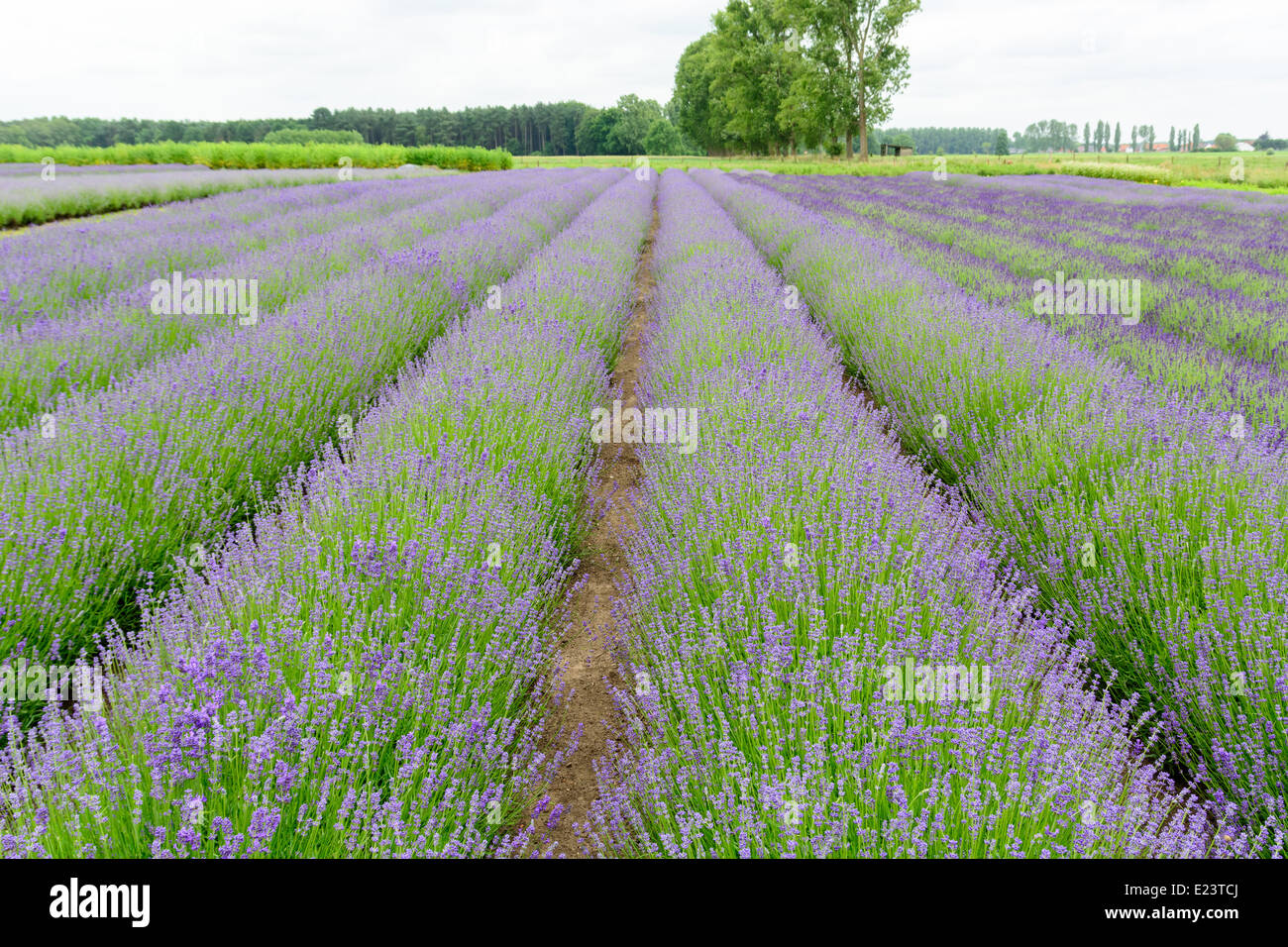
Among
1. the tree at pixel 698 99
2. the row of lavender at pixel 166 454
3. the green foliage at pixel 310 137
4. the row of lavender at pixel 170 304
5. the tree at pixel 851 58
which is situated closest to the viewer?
the row of lavender at pixel 166 454

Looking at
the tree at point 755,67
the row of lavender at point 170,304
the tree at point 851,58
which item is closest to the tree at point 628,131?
the tree at point 755,67

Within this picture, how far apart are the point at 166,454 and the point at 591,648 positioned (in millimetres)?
1799

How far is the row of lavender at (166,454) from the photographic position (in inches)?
85.7

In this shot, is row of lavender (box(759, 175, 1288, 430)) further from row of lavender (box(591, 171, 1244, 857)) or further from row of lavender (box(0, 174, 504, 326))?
row of lavender (box(0, 174, 504, 326))

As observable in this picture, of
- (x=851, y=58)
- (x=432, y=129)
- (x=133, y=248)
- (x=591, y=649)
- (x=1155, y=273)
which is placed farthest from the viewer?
(x=432, y=129)

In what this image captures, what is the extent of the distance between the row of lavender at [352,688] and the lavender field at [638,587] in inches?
0.5

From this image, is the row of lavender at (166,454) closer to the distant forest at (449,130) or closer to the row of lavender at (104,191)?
the row of lavender at (104,191)

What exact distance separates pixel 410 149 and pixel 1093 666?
37.3m

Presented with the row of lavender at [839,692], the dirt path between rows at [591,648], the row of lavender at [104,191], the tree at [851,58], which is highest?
the tree at [851,58]

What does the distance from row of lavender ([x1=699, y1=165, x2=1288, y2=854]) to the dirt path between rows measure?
1.37 meters

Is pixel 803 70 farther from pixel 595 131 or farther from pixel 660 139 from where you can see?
pixel 595 131

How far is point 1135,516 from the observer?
233 cm

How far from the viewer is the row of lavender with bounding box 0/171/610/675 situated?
218 centimetres

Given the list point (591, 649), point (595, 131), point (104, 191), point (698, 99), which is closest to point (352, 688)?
point (591, 649)
